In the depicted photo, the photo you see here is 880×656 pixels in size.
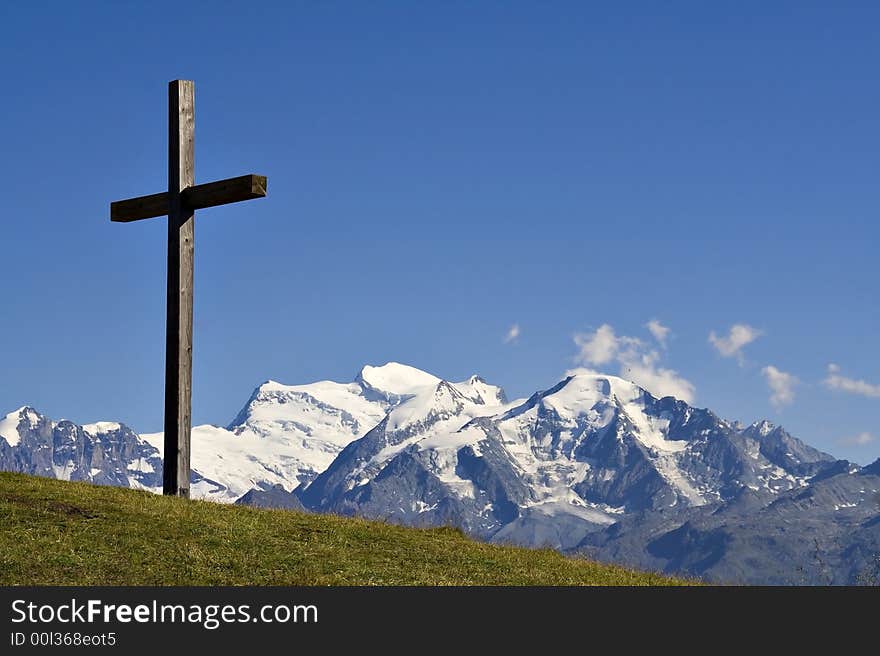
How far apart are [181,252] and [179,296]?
3.04 feet

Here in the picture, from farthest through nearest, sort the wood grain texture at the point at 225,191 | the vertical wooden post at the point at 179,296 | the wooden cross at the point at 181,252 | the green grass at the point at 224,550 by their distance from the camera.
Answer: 1. the vertical wooden post at the point at 179,296
2. the wooden cross at the point at 181,252
3. the wood grain texture at the point at 225,191
4. the green grass at the point at 224,550

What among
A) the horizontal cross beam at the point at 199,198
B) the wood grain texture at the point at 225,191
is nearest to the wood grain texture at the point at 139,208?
the horizontal cross beam at the point at 199,198

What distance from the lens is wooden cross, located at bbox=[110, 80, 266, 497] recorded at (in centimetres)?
2578

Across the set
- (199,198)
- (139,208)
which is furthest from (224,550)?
(139,208)

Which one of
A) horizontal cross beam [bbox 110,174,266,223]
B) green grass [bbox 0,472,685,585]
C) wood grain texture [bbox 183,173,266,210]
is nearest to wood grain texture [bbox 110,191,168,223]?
horizontal cross beam [bbox 110,174,266,223]

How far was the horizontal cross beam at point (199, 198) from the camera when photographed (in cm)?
2506

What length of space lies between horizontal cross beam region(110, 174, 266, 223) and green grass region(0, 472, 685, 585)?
6.03 metres

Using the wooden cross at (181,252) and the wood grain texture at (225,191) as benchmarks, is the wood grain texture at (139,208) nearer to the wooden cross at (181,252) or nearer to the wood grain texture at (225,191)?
the wooden cross at (181,252)

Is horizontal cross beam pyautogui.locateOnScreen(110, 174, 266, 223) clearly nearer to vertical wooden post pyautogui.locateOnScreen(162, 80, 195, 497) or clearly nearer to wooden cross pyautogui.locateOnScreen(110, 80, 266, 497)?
wooden cross pyautogui.locateOnScreen(110, 80, 266, 497)

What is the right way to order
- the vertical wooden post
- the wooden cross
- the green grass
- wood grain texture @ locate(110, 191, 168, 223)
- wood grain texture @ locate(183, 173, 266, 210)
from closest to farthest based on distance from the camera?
1. the green grass
2. wood grain texture @ locate(183, 173, 266, 210)
3. the wooden cross
4. the vertical wooden post
5. wood grain texture @ locate(110, 191, 168, 223)
